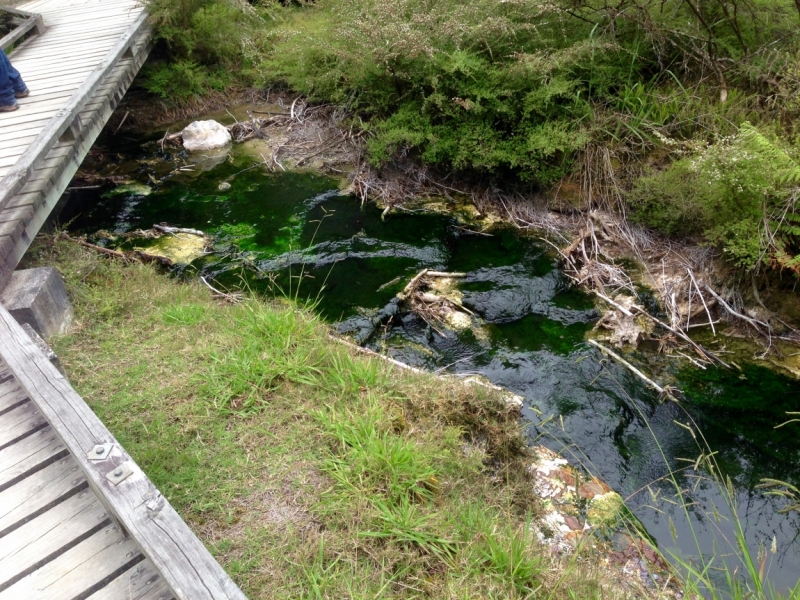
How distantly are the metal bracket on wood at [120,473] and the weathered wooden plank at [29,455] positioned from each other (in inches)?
24.2

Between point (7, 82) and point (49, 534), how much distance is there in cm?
559

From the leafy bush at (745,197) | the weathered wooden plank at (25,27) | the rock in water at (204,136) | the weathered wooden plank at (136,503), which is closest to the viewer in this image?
the weathered wooden plank at (136,503)

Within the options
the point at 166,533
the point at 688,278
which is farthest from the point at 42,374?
the point at 688,278

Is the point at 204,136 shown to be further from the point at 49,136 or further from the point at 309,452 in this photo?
the point at 309,452

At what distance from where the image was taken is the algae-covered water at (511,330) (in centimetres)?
382

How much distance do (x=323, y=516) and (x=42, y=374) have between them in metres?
1.62

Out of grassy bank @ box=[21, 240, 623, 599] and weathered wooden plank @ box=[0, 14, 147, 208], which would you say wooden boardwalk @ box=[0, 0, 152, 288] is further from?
grassy bank @ box=[21, 240, 623, 599]

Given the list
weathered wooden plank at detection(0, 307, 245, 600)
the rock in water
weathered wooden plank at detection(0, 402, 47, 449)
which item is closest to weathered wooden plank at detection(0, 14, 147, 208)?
the rock in water

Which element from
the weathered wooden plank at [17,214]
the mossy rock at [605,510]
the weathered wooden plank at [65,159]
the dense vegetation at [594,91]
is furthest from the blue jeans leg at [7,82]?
the mossy rock at [605,510]

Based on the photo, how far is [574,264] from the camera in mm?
5883

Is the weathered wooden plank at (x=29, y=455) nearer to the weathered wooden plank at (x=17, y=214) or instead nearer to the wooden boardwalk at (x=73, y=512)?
the wooden boardwalk at (x=73, y=512)

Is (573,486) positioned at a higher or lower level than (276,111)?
lower

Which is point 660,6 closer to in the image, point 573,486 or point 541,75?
point 541,75

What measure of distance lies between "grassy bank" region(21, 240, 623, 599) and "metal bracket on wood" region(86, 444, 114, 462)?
28.5 inches
